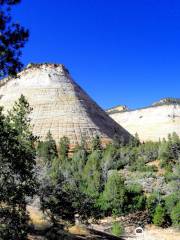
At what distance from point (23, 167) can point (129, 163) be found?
42763mm

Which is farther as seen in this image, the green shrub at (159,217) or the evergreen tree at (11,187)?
the green shrub at (159,217)

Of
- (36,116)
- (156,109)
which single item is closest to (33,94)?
(36,116)

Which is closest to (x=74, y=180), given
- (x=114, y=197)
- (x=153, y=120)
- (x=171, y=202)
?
(x=114, y=197)

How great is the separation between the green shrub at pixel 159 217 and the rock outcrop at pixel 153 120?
249 ft

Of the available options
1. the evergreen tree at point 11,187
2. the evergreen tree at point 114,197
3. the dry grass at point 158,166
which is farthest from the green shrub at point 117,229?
the evergreen tree at point 11,187

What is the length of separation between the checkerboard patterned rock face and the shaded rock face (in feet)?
103

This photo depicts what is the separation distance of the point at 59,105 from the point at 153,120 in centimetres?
5071

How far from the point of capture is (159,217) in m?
40.8

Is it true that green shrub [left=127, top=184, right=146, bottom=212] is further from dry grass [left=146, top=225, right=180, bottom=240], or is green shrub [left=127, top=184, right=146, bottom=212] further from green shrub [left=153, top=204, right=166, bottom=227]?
dry grass [left=146, top=225, right=180, bottom=240]

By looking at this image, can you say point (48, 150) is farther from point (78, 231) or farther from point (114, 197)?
point (78, 231)

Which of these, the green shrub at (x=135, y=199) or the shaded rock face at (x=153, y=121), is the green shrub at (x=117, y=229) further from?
the shaded rock face at (x=153, y=121)

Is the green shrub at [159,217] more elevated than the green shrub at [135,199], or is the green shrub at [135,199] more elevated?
the green shrub at [135,199]

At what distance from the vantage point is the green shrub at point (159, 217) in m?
40.9

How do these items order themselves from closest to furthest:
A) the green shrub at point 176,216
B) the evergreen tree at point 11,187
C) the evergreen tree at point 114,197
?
the evergreen tree at point 11,187 → the green shrub at point 176,216 → the evergreen tree at point 114,197
